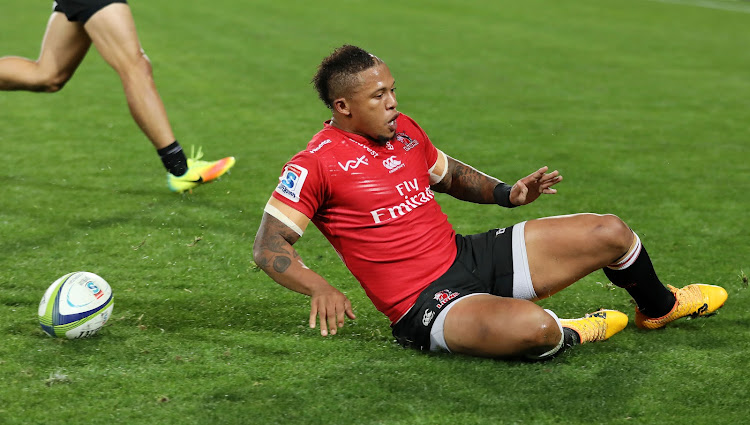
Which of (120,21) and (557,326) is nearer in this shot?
(557,326)

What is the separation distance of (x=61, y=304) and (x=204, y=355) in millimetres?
646

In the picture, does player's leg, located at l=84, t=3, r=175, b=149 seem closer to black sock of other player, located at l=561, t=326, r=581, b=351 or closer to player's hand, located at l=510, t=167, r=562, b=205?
player's hand, located at l=510, t=167, r=562, b=205

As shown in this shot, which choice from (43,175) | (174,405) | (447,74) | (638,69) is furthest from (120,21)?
(638,69)

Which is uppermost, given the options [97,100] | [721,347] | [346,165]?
[346,165]

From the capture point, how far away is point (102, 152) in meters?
7.36

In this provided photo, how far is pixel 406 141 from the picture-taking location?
13.3 feet

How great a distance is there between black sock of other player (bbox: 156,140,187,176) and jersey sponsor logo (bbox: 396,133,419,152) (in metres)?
2.19

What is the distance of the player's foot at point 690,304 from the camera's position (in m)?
4.11

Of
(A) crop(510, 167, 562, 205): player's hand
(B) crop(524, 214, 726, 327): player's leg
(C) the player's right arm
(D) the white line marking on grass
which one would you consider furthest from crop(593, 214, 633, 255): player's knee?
(D) the white line marking on grass

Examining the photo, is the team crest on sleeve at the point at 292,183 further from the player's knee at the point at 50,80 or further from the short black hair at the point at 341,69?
the player's knee at the point at 50,80

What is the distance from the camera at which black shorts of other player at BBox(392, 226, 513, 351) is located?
3742mm

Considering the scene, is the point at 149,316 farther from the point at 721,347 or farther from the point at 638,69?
the point at 638,69

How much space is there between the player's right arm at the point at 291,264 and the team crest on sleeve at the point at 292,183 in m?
0.04

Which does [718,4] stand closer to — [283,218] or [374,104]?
[374,104]
